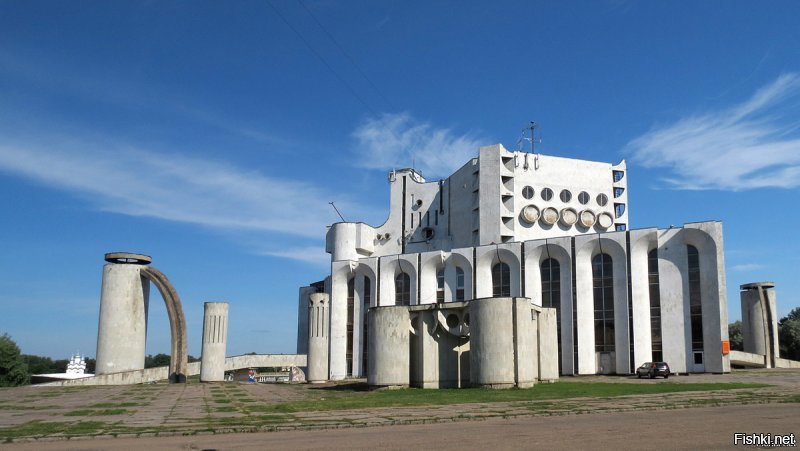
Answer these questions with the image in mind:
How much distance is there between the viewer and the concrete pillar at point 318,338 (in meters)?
59.5

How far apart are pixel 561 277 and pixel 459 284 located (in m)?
10.7

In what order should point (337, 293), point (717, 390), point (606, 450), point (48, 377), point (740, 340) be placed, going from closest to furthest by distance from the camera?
1. point (606, 450)
2. point (717, 390)
3. point (337, 293)
4. point (740, 340)
5. point (48, 377)

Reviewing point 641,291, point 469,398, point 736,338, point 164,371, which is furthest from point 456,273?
point 736,338

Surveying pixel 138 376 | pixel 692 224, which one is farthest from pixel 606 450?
pixel 138 376

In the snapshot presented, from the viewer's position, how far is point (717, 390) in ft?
97.0

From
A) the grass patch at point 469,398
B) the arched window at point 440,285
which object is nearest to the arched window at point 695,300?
the grass patch at point 469,398

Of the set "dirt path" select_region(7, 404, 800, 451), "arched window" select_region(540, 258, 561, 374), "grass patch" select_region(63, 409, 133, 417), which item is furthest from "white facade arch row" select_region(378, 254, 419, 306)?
"dirt path" select_region(7, 404, 800, 451)

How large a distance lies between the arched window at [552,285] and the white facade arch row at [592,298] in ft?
6.68

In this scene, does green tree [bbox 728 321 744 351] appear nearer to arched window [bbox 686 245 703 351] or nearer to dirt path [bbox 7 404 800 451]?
arched window [bbox 686 245 703 351]

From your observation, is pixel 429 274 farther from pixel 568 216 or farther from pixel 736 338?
pixel 736 338

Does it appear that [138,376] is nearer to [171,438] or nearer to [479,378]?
[479,378]

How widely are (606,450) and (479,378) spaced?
887 inches

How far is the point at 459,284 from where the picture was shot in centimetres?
6569

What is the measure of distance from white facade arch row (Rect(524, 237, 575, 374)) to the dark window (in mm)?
7049
